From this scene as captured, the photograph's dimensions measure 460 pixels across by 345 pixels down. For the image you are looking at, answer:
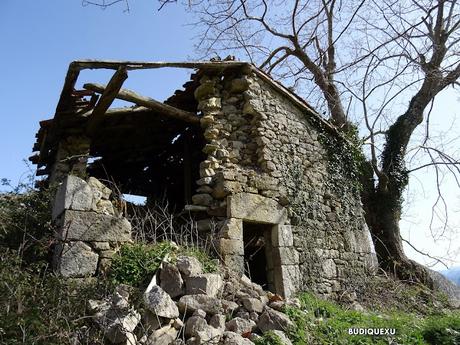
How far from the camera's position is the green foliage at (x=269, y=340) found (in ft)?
11.1

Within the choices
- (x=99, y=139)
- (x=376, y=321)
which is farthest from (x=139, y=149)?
(x=376, y=321)

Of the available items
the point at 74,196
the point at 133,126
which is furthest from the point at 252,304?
the point at 133,126

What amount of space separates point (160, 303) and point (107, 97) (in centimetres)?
326

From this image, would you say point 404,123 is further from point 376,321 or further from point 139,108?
point 139,108

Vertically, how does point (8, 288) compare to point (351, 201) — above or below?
below

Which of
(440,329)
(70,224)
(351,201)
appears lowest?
(440,329)

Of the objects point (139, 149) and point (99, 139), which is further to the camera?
point (139, 149)

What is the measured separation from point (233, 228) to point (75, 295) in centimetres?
219

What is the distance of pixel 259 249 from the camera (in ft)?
19.0

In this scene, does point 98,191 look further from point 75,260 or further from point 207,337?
point 207,337

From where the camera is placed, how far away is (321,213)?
21.3 feet

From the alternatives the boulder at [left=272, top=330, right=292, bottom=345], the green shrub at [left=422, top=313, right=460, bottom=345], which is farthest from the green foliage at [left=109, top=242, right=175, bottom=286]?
the green shrub at [left=422, top=313, right=460, bottom=345]

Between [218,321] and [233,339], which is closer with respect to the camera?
[233,339]

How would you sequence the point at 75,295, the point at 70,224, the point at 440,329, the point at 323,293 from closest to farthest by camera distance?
the point at 75,295 → the point at 70,224 → the point at 440,329 → the point at 323,293
